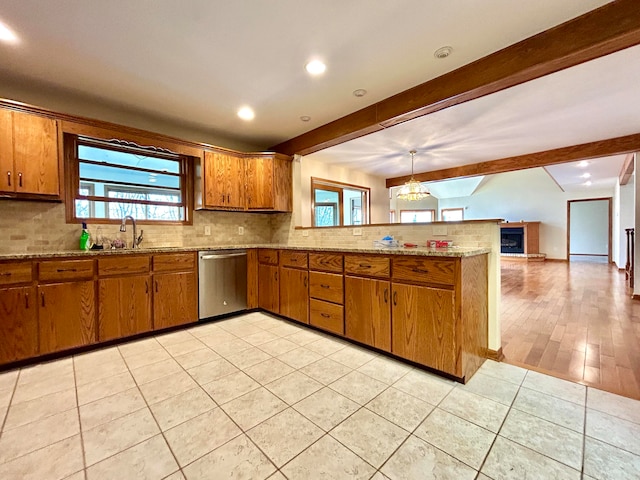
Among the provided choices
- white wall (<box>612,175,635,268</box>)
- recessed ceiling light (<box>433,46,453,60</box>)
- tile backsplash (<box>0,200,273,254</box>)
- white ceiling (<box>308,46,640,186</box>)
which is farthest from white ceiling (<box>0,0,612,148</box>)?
white wall (<box>612,175,635,268</box>)

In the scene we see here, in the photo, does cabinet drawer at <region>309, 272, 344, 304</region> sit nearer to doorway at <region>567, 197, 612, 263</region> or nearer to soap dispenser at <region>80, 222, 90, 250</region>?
soap dispenser at <region>80, 222, 90, 250</region>

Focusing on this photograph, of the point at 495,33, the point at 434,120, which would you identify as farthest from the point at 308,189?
the point at 495,33

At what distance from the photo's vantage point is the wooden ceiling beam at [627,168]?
5.30 m

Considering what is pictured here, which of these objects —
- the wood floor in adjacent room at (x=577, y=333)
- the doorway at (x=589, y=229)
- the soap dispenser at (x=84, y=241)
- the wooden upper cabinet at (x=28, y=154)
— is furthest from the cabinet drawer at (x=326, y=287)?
the doorway at (x=589, y=229)

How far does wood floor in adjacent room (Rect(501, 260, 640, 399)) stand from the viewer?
2117 mm

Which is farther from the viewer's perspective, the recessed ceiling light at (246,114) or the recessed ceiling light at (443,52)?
the recessed ceiling light at (246,114)

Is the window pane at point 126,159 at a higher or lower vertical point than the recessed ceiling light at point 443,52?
lower

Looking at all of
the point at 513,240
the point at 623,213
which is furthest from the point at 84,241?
the point at 513,240

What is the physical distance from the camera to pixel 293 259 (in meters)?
3.22

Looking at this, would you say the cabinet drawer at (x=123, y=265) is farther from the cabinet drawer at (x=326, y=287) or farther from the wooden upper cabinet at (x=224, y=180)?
the cabinet drawer at (x=326, y=287)

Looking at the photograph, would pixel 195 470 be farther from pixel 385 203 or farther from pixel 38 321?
pixel 385 203

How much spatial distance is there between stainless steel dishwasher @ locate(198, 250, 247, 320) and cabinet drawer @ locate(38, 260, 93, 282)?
3.27 ft

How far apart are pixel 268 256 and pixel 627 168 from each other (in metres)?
7.57

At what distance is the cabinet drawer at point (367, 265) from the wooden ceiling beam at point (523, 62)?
147 cm
